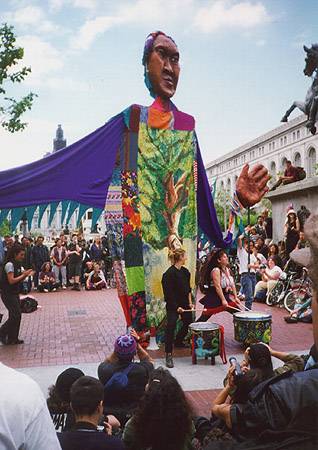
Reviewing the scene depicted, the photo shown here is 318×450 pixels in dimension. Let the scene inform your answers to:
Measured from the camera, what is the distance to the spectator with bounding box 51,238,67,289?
694 inches

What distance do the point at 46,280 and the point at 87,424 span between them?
47.6 feet

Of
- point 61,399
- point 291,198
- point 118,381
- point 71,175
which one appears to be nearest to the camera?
point 61,399

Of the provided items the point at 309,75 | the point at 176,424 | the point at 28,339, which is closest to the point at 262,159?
the point at 309,75

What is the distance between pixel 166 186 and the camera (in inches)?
299

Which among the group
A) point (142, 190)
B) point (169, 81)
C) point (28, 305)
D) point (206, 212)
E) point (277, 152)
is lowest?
point (28, 305)

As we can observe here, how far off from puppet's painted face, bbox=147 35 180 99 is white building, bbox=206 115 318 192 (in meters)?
41.1

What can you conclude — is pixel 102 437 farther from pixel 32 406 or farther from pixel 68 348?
pixel 68 348

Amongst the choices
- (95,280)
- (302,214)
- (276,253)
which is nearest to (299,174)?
(302,214)

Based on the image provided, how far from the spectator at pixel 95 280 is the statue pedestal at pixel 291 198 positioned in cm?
596

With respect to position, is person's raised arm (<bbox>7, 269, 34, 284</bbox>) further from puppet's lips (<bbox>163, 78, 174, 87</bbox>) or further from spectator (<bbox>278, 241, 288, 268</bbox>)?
spectator (<bbox>278, 241, 288, 268</bbox>)

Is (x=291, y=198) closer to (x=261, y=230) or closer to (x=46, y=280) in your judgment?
(x=261, y=230)

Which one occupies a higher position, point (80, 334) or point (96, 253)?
point (96, 253)

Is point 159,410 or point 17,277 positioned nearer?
point 159,410

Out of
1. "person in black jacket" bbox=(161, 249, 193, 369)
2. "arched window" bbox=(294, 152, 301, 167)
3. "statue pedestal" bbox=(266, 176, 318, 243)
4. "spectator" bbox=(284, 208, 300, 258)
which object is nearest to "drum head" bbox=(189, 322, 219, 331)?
"person in black jacket" bbox=(161, 249, 193, 369)
